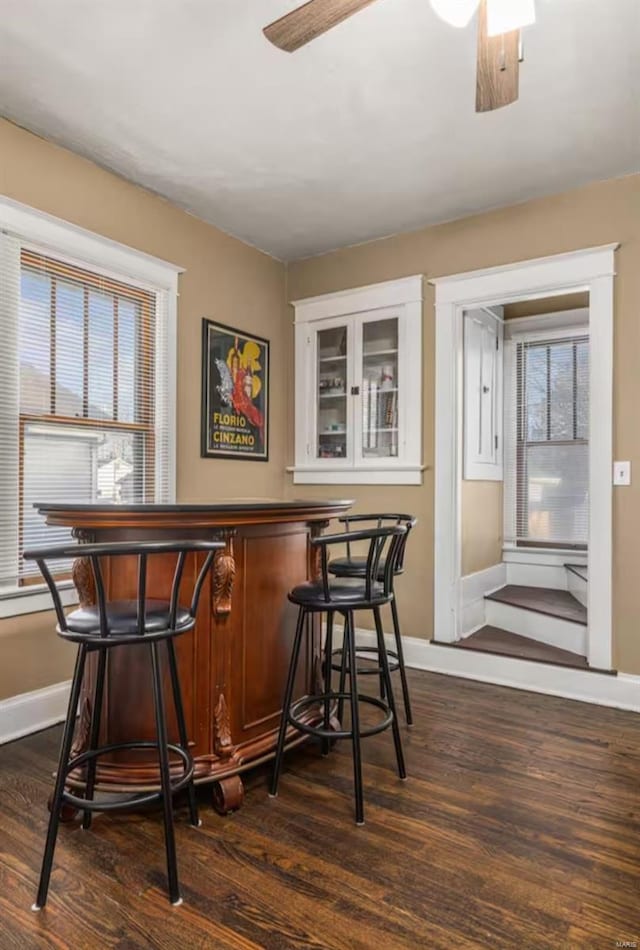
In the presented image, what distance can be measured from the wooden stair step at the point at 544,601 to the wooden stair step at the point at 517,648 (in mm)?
197

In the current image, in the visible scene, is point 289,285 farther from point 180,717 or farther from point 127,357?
point 180,717

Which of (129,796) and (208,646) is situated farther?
(208,646)

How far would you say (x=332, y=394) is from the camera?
13.9 ft

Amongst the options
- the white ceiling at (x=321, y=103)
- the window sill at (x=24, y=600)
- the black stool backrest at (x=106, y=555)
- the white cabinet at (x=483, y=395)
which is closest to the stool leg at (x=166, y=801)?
the black stool backrest at (x=106, y=555)

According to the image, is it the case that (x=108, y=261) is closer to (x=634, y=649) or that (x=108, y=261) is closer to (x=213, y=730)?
(x=213, y=730)

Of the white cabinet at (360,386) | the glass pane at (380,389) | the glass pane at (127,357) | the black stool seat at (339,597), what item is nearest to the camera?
the black stool seat at (339,597)

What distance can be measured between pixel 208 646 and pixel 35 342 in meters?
1.72

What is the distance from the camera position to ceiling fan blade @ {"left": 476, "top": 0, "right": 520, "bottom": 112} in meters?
1.67

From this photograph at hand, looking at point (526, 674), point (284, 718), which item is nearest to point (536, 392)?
point (526, 674)

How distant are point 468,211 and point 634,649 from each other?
104 inches

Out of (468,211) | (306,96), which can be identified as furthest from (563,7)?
(468,211)

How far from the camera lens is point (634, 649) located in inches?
121

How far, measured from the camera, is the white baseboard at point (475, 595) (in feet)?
12.7

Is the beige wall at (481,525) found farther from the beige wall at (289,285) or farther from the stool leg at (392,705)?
the stool leg at (392,705)
